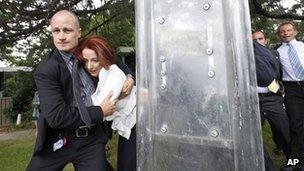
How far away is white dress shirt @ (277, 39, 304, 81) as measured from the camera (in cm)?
392

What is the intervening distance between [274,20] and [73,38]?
5674 mm

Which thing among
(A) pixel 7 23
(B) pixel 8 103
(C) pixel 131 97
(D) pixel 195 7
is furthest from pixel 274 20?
(B) pixel 8 103

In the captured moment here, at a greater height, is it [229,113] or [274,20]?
[274,20]

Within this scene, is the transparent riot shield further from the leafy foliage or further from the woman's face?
the leafy foliage

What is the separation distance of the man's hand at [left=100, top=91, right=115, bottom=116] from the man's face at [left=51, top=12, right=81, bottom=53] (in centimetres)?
37

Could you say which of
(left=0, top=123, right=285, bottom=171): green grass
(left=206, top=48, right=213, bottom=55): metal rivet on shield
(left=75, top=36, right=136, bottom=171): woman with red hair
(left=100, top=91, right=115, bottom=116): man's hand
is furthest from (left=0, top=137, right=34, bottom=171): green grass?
(left=206, top=48, right=213, bottom=55): metal rivet on shield

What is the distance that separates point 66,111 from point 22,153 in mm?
7802

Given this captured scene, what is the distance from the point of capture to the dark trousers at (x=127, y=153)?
2260 mm

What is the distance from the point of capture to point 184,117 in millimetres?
900

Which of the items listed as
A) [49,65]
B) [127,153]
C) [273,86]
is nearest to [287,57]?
[273,86]

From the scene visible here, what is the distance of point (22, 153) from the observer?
916cm

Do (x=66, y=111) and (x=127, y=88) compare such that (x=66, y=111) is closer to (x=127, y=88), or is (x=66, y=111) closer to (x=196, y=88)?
(x=127, y=88)

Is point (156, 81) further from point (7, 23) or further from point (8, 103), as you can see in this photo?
point (8, 103)

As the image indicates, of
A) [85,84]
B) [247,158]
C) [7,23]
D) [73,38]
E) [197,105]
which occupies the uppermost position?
[7,23]
